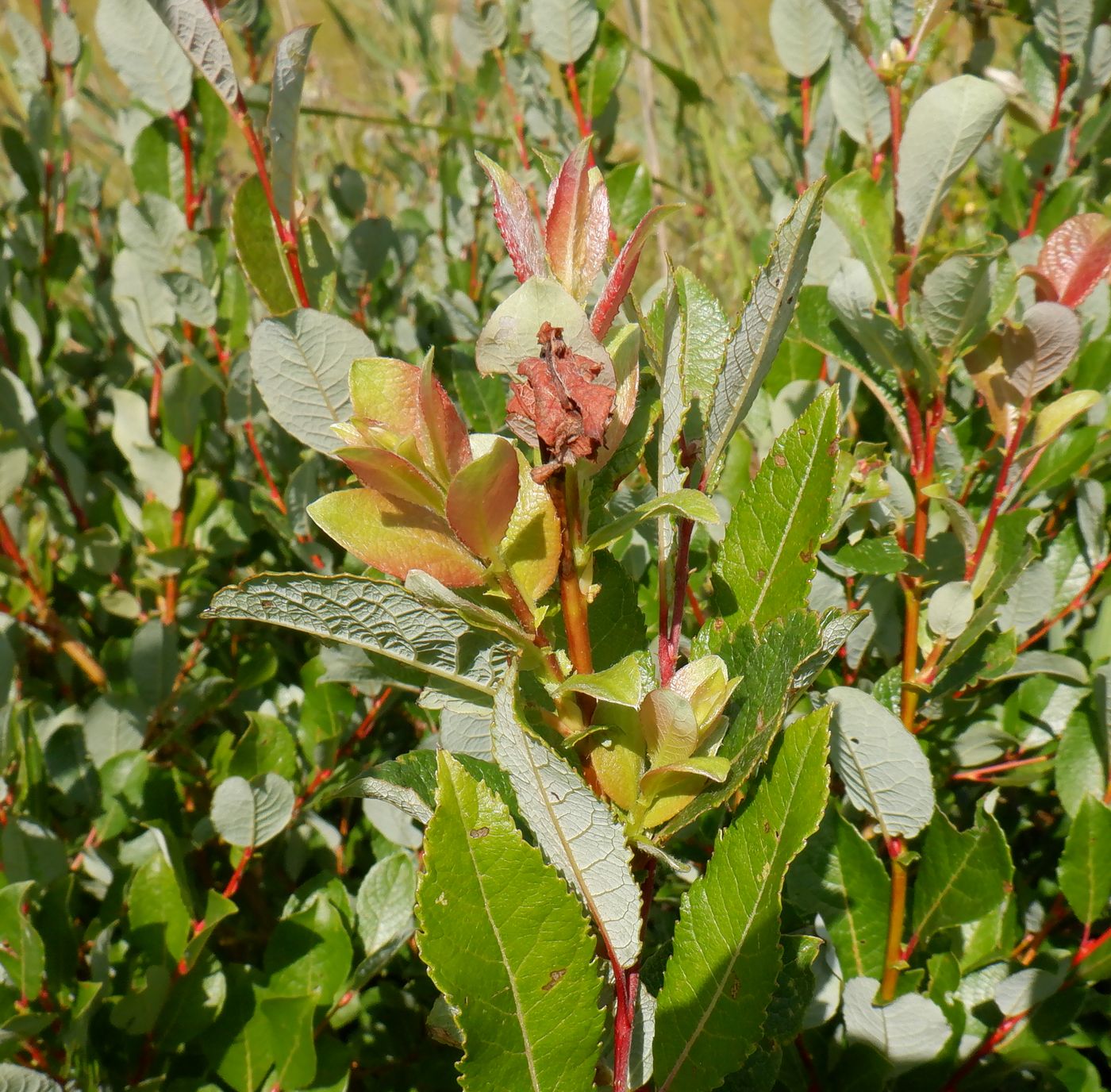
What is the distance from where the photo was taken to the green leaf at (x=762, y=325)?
23.3 inches

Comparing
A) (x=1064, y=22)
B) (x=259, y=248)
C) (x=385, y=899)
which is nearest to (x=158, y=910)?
(x=385, y=899)

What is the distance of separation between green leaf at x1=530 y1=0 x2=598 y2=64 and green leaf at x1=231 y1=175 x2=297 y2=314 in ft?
2.35

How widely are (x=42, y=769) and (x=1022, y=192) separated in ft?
5.28

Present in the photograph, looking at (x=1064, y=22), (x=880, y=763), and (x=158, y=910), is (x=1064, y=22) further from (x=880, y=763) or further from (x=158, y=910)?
(x=158, y=910)

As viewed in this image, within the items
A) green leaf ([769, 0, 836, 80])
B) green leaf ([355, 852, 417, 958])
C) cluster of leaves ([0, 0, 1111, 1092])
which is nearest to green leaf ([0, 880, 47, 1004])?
cluster of leaves ([0, 0, 1111, 1092])

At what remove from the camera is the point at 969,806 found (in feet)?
4.25

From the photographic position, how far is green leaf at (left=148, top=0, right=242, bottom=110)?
3.00 feet

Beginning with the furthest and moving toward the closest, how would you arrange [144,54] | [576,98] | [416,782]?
[576,98], [144,54], [416,782]

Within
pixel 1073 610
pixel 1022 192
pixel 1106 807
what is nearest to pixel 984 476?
pixel 1073 610

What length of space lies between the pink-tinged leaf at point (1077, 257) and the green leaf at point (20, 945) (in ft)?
3.67

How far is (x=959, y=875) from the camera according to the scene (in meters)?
0.93

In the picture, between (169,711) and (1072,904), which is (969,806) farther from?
(169,711)

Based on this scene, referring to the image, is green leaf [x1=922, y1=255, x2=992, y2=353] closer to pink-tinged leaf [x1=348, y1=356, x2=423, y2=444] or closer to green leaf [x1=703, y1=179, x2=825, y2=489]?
green leaf [x1=703, y1=179, x2=825, y2=489]

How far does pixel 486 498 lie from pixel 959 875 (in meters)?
0.65
